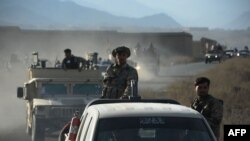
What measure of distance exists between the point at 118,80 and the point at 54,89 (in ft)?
24.9

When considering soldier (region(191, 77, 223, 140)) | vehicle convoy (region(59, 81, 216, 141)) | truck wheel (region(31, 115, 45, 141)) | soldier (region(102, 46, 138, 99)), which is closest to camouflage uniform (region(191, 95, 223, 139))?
soldier (region(191, 77, 223, 140))

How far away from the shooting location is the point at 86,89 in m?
18.8

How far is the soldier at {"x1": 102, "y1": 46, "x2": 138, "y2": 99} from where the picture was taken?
11.3m

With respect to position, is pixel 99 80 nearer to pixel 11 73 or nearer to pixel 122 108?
pixel 122 108

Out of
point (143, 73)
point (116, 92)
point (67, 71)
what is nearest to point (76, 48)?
point (143, 73)

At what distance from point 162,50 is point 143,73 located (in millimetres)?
76842

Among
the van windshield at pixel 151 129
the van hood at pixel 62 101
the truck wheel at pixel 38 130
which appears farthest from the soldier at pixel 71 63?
the van windshield at pixel 151 129

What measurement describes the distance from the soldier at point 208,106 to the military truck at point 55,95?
8.73m

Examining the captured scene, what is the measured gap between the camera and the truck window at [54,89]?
18.7 m

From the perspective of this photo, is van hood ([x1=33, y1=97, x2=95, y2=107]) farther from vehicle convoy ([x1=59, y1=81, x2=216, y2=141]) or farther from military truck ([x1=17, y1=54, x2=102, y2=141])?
vehicle convoy ([x1=59, y1=81, x2=216, y2=141])

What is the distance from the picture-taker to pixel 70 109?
17.9m

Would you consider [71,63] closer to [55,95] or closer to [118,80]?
[55,95]

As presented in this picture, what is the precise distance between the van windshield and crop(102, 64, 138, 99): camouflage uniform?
3.99 m

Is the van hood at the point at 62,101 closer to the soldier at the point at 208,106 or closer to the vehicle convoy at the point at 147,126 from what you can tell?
the soldier at the point at 208,106
